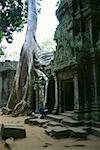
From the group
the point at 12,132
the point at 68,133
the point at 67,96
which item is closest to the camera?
the point at 12,132

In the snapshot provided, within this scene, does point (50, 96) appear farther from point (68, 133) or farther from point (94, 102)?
point (68, 133)

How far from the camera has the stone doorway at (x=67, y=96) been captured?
11.3 metres

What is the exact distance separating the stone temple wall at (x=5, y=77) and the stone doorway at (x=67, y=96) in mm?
9418

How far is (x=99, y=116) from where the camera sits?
839cm

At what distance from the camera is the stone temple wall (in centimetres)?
2011

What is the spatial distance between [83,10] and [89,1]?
0.48m

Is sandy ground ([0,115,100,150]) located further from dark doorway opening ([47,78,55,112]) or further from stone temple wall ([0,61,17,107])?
stone temple wall ([0,61,17,107])

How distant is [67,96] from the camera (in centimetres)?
1155

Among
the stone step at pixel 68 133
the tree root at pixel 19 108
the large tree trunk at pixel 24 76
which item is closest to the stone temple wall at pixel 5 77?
the large tree trunk at pixel 24 76

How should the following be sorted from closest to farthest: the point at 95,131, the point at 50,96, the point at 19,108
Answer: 1. the point at 95,131
2. the point at 50,96
3. the point at 19,108

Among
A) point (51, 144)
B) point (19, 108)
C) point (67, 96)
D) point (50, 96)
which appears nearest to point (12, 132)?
point (51, 144)

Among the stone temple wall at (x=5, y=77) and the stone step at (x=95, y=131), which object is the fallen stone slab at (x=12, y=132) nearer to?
the stone step at (x=95, y=131)

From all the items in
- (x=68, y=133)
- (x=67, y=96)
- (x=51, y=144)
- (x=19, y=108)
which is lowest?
(x=51, y=144)

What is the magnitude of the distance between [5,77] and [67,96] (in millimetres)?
9986
